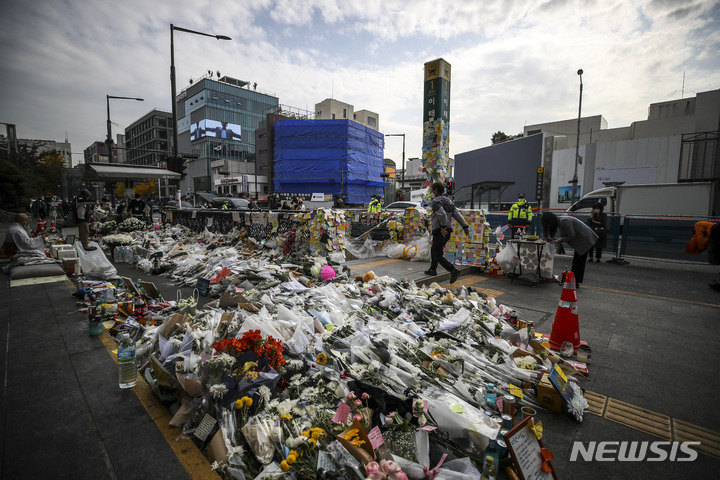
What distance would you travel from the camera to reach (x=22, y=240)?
23.4 ft

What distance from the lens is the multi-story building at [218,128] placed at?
200ft

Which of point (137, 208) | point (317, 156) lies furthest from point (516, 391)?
point (317, 156)

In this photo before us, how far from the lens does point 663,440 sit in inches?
95.1

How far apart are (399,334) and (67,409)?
2.88m

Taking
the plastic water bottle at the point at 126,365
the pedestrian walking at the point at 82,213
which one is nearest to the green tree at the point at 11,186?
the pedestrian walking at the point at 82,213

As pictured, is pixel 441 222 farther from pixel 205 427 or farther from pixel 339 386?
pixel 205 427

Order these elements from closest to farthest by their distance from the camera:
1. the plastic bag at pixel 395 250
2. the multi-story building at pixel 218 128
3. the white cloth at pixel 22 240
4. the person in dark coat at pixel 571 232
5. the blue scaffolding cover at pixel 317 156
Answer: the person in dark coat at pixel 571 232 → the white cloth at pixel 22 240 → the plastic bag at pixel 395 250 → the blue scaffolding cover at pixel 317 156 → the multi-story building at pixel 218 128

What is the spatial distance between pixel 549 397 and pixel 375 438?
5.38ft

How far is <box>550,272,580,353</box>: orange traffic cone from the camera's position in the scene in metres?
3.80

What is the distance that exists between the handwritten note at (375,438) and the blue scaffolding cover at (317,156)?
1691 inches

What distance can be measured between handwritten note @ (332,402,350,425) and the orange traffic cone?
9.23ft

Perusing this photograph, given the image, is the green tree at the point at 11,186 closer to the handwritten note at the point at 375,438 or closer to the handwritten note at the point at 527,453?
the handwritten note at the point at 375,438

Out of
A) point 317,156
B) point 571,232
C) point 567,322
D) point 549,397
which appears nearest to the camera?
point 549,397

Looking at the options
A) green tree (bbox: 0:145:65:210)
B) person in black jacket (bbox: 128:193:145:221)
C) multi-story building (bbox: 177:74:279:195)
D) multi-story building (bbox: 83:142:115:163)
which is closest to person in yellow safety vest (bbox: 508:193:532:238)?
person in black jacket (bbox: 128:193:145:221)
